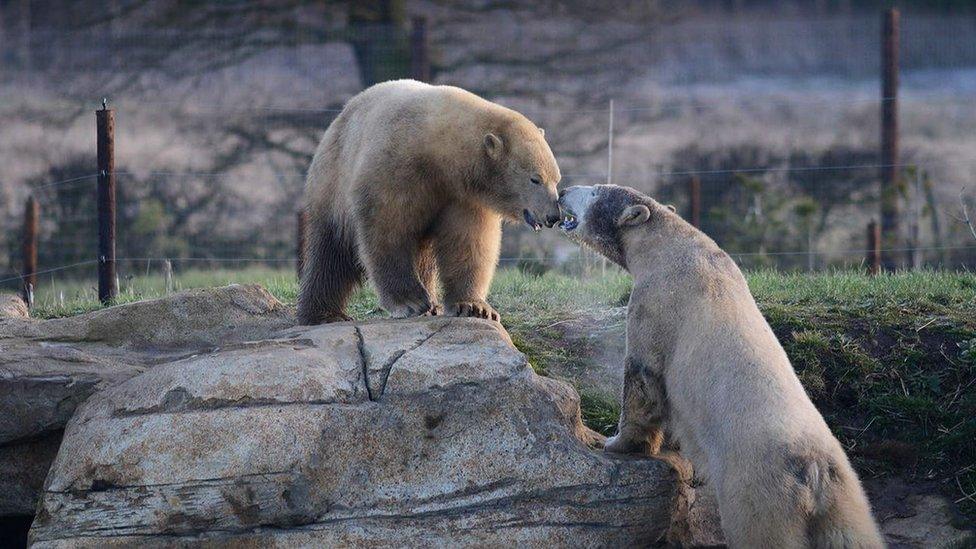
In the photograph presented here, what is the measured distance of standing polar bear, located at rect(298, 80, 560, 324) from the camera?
7559 millimetres

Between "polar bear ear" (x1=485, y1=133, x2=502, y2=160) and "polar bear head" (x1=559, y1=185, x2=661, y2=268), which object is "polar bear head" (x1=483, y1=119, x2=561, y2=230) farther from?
"polar bear head" (x1=559, y1=185, x2=661, y2=268)

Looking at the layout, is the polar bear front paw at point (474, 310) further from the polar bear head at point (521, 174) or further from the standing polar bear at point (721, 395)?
the standing polar bear at point (721, 395)

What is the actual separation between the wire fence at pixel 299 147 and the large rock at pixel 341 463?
30.6ft

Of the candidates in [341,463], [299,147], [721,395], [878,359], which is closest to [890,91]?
[878,359]

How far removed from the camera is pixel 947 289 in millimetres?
8953

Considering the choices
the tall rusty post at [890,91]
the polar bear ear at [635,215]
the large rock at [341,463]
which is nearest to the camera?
the large rock at [341,463]

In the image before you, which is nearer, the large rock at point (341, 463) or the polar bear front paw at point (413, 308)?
the large rock at point (341, 463)

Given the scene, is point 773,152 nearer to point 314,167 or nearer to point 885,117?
point 885,117

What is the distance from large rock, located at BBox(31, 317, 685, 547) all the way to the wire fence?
9.34 metres

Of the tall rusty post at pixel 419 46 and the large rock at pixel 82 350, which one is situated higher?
the tall rusty post at pixel 419 46

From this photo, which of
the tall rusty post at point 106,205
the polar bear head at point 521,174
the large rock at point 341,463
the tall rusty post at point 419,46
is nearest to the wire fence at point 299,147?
the tall rusty post at point 419,46

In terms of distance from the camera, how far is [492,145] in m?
7.68

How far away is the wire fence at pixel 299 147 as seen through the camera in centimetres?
1720

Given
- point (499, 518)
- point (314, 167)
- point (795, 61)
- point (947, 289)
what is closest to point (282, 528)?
point (499, 518)
